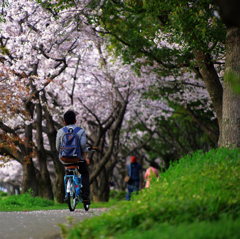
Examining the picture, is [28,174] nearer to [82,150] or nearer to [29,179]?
[29,179]

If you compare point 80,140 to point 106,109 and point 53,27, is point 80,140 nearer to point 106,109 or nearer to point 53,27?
point 53,27

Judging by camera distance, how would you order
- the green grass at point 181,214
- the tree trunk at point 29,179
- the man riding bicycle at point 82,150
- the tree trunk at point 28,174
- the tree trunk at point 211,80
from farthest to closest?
the tree trunk at point 29,179 < the tree trunk at point 28,174 < the tree trunk at point 211,80 < the man riding bicycle at point 82,150 < the green grass at point 181,214

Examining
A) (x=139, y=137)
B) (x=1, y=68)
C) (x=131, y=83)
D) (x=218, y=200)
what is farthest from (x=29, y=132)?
(x=139, y=137)

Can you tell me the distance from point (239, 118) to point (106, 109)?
45.9 feet

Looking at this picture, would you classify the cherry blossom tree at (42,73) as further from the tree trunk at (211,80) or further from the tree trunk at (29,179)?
the tree trunk at (211,80)

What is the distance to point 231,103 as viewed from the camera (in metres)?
7.23

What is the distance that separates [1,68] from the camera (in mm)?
11570

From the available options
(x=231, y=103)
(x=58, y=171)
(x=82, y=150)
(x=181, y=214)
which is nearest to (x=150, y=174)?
(x=82, y=150)

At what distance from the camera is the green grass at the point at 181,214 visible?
2.84m

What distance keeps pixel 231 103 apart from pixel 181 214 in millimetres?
4433

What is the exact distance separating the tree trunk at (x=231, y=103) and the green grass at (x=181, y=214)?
245cm

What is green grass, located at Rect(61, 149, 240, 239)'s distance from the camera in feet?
9.31

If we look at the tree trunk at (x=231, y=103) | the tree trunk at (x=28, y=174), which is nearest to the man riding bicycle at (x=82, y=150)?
the tree trunk at (x=231, y=103)

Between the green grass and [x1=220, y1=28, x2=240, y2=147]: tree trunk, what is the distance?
8.04 ft
